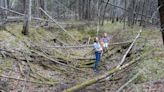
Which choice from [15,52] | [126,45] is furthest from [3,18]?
[126,45]

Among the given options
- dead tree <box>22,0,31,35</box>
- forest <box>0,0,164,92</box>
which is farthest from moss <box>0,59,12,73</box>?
dead tree <box>22,0,31,35</box>

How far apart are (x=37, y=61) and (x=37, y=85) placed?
2.33 meters

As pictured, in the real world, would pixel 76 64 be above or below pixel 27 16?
below

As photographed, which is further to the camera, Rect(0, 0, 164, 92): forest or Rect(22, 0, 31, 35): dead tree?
Rect(22, 0, 31, 35): dead tree

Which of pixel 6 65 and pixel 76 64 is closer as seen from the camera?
pixel 6 65

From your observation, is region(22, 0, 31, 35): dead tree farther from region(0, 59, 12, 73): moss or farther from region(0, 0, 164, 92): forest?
region(0, 59, 12, 73): moss

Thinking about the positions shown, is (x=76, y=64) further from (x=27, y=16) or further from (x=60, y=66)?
(x=27, y=16)

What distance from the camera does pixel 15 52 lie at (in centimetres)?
1383

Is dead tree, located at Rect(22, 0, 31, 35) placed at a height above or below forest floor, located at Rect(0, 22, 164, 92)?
above

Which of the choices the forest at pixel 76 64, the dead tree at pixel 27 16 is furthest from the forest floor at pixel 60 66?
the dead tree at pixel 27 16

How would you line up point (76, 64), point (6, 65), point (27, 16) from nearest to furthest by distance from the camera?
point (6, 65) < point (76, 64) < point (27, 16)

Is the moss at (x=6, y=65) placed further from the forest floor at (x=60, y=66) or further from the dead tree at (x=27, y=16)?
the dead tree at (x=27, y=16)

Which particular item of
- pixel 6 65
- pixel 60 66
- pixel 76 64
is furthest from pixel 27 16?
pixel 6 65

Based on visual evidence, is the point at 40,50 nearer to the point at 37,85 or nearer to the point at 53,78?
the point at 53,78
